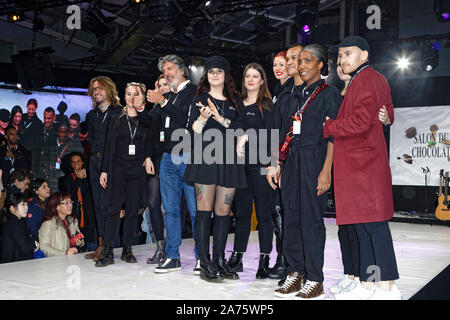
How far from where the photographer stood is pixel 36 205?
4.64m

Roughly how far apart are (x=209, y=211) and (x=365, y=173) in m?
1.08

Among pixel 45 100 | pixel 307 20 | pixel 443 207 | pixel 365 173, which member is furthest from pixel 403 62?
pixel 365 173

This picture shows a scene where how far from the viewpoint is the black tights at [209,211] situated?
312 cm

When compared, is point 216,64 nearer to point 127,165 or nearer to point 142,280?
point 127,165

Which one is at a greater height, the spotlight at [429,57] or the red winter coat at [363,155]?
the spotlight at [429,57]

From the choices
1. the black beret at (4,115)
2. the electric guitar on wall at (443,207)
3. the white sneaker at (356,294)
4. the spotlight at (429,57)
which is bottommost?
the electric guitar on wall at (443,207)

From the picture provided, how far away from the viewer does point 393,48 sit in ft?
28.8

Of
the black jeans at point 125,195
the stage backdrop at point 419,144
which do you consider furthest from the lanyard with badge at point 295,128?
Answer: the stage backdrop at point 419,144

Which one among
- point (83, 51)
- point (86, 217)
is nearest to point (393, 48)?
point (86, 217)

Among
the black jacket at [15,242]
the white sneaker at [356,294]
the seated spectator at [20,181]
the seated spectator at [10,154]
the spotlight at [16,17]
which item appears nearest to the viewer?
the white sneaker at [356,294]

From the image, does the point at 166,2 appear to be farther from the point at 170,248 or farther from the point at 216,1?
the point at 170,248

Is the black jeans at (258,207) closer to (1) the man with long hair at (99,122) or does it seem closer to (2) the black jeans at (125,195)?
(2) the black jeans at (125,195)

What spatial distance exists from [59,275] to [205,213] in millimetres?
1140

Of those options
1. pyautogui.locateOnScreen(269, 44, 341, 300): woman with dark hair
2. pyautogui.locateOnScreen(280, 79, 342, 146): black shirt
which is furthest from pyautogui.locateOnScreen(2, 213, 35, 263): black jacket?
pyautogui.locateOnScreen(280, 79, 342, 146): black shirt
